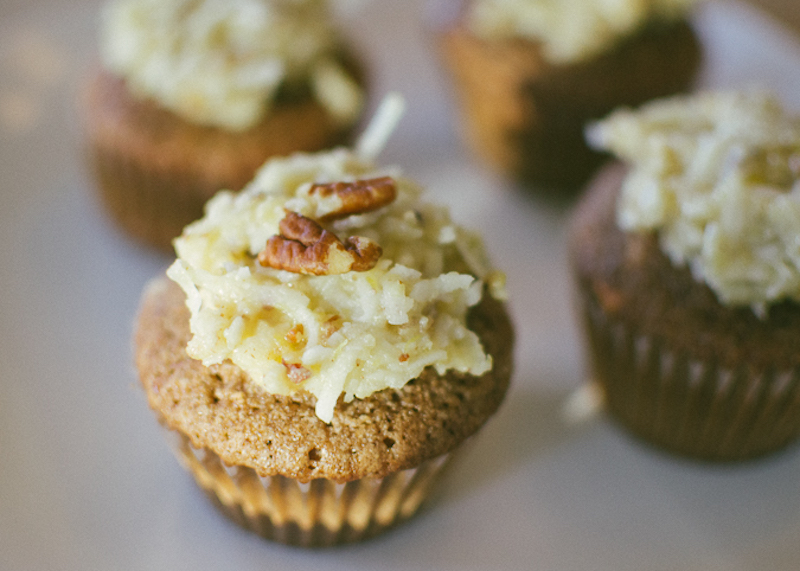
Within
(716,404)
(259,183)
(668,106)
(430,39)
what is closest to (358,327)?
(259,183)

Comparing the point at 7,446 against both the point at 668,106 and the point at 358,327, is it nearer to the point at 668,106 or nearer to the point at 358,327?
the point at 358,327

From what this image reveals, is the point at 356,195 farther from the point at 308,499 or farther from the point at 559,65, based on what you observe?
the point at 559,65

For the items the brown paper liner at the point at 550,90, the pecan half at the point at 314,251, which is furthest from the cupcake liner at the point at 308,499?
the brown paper liner at the point at 550,90

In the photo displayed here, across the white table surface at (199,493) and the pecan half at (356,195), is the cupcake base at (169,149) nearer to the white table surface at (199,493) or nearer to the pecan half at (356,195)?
the white table surface at (199,493)

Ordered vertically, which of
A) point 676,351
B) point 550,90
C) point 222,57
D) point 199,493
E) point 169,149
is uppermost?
point 222,57

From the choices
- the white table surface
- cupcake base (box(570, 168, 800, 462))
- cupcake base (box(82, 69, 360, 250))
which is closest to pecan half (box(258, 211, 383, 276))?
the white table surface

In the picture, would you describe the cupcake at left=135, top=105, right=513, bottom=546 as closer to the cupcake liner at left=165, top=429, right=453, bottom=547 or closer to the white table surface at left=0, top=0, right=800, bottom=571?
the cupcake liner at left=165, top=429, right=453, bottom=547

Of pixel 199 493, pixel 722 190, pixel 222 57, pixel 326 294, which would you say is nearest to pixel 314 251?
pixel 326 294
